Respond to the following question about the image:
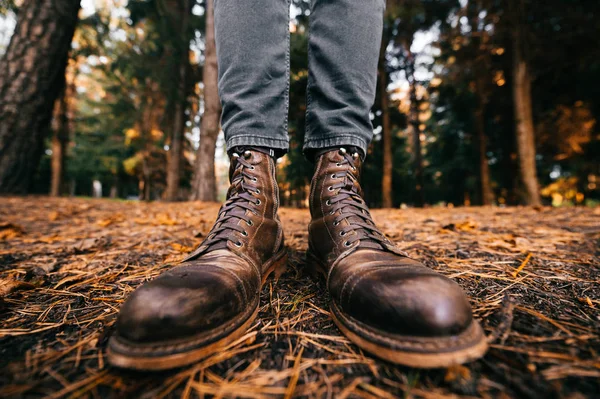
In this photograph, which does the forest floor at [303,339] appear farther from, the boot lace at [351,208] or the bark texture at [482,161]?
the bark texture at [482,161]

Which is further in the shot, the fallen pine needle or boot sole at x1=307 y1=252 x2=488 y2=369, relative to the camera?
the fallen pine needle

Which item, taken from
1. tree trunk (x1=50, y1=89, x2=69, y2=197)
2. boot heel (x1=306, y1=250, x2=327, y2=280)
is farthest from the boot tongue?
tree trunk (x1=50, y1=89, x2=69, y2=197)

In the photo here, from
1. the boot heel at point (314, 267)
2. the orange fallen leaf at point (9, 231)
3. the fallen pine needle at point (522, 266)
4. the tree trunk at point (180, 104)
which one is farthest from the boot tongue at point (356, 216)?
Result: the tree trunk at point (180, 104)

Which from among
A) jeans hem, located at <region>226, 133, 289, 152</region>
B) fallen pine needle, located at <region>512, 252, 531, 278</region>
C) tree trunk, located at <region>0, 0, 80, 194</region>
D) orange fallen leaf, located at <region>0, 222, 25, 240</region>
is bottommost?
fallen pine needle, located at <region>512, 252, 531, 278</region>

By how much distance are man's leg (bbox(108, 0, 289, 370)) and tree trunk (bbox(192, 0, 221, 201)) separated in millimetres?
5040

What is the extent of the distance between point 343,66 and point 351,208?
0.56 meters

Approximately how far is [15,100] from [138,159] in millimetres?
13696

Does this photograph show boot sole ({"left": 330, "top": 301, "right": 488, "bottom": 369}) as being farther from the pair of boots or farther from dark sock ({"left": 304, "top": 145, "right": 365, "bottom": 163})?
dark sock ({"left": 304, "top": 145, "right": 365, "bottom": 163})

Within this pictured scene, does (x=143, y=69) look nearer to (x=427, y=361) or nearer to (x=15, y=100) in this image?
(x=15, y=100)

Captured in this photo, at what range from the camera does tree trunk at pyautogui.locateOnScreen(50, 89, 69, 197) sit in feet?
28.7

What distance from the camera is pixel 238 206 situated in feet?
3.29

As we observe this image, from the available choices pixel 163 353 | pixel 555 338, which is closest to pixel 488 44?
pixel 555 338

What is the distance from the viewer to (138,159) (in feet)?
51.8

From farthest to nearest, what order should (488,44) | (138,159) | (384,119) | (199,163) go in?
(138,159), (384,119), (488,44), (199,163)
